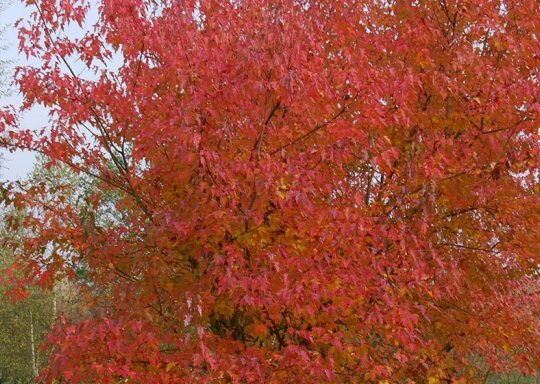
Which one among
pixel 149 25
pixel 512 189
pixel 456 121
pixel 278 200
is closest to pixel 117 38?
pixel 149 25

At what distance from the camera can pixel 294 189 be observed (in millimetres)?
5688

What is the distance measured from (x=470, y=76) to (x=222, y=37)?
132 inches

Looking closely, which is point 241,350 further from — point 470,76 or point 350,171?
point 470,76

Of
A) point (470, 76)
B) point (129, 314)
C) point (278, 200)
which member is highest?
point (470, 76)

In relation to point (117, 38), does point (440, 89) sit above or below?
below

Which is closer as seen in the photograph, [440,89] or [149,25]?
[149,25]

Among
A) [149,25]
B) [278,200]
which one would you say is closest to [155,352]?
[278,200]

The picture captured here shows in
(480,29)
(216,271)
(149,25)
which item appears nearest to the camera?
(216,271)

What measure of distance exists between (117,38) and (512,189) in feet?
15.2

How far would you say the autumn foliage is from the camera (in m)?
5.89

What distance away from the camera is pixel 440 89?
7645mm

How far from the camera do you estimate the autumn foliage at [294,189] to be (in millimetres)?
5891

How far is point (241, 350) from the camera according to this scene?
6453mm

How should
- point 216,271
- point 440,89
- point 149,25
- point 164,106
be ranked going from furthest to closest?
1. point 440,89
2. point 149,25
3. point 164,106
4. point 216,271
